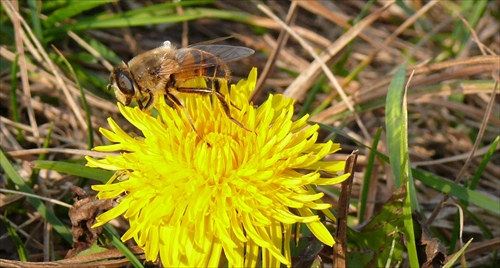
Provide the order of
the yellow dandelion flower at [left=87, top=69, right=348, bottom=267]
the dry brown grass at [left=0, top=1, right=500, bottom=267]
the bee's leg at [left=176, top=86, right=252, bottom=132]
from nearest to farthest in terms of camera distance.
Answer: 1. the yellow dandelion flower at [left=87, top=69, right=348, bottom=267]
2. the bee's leg at [left=176, top=86, right=252, bottom=132]
3. the dry brown grass at [left=0, top=1, right=500, bottom=267]

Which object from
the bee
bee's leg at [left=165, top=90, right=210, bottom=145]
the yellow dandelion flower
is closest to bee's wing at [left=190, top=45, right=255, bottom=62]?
the bee

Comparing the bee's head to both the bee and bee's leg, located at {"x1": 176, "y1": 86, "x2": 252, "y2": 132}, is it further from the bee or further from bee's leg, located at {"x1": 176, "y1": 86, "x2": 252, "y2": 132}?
bee's leg, located at {"x1": 176, "y1": 86, "x2": 252, "y2": 132}

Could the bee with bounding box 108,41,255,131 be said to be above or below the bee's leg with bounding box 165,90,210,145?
above

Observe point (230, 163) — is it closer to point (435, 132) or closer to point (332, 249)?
point (332, 249)

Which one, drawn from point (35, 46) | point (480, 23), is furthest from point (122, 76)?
point (480, 23)

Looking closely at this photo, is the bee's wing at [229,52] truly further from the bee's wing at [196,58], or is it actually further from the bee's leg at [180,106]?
the bee's leg at [180,106]

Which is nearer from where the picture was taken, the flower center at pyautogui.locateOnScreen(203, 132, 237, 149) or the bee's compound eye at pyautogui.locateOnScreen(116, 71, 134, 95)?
the flower center at pyautogui.locateOnScreen(203, 132, 237, 149)
